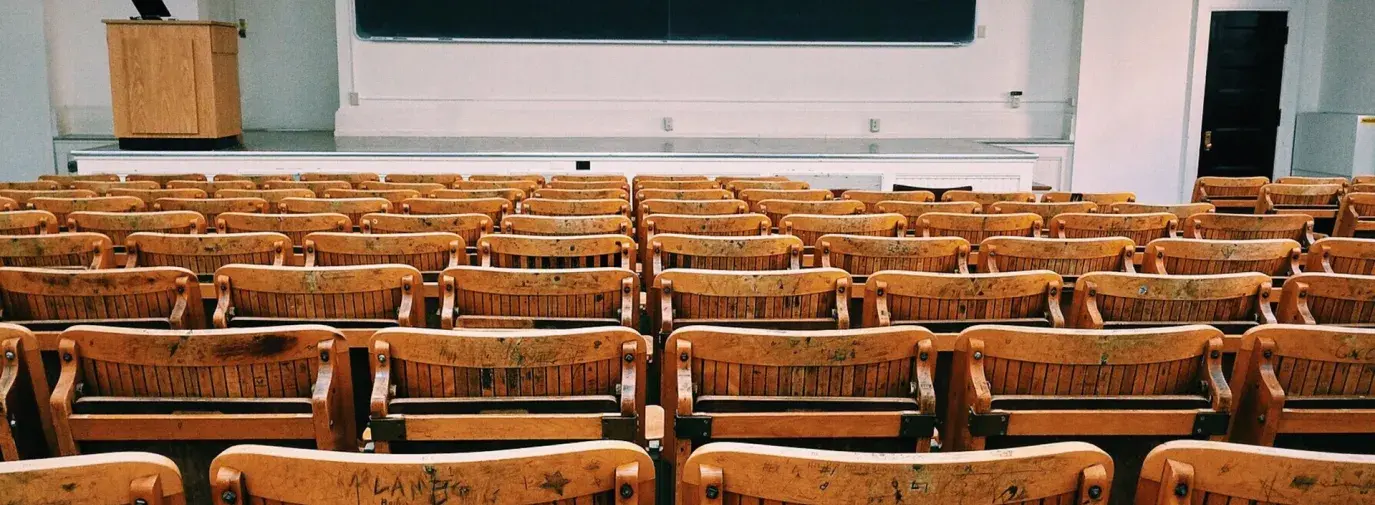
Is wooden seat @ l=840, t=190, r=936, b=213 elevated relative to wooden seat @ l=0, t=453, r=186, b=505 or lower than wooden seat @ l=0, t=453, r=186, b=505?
elevated

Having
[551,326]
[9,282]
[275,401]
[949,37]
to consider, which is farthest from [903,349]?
[949,37]

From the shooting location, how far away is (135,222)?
4.15m

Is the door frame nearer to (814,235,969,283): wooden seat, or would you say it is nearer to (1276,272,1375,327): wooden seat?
(814,235,969,283): wooden seat

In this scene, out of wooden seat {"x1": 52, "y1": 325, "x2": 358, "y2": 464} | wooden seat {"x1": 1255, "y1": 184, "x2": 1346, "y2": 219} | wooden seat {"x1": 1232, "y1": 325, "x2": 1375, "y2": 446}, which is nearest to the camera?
wooden seat {"x1": 52, "y1": 325, "x2": 358, "y2": 464}

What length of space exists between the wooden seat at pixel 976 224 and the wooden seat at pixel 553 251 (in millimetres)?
1485

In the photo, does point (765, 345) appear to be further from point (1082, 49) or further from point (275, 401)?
point (1082, 49)

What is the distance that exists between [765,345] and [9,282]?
2.23 meters

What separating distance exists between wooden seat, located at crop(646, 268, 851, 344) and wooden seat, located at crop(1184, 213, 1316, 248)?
2428 mm

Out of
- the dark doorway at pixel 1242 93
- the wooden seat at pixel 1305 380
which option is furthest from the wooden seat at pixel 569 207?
the dark doorway at pixel 1242 93

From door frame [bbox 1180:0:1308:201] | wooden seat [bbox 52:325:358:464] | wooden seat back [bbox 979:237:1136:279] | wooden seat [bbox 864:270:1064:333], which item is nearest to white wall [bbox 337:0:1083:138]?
door frame [bbox 1180:0:1308:201]

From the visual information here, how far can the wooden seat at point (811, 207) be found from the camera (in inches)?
193

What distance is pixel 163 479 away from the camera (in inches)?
56.7

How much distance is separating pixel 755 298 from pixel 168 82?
743cm

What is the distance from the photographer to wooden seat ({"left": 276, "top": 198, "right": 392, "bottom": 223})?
4.85 meters
